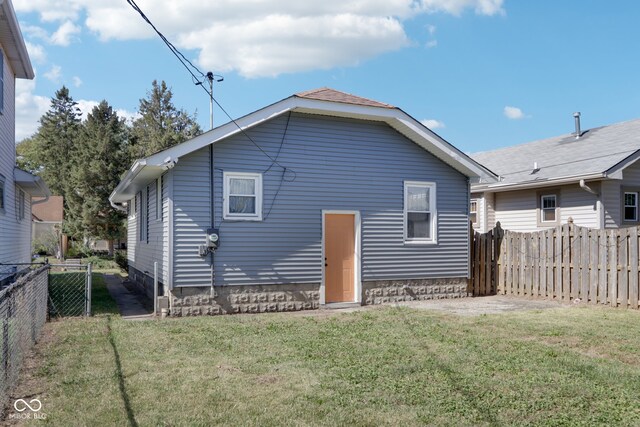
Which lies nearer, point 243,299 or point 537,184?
point 243,299

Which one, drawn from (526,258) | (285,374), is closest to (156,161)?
(285,374)

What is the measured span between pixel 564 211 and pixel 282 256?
995 centimetres

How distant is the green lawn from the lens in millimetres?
4824

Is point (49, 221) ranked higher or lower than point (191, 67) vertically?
lower

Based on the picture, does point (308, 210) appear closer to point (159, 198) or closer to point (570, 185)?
point (159, 198)

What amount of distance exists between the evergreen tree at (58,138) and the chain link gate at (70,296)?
26.8 meters

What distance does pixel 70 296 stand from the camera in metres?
13.2

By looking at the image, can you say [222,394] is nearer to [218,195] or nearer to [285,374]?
[285,374]

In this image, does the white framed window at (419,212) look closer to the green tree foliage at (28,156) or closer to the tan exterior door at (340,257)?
the tan exterior door at (340,257)

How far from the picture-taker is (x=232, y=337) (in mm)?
8344

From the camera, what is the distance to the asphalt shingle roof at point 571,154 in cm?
1568

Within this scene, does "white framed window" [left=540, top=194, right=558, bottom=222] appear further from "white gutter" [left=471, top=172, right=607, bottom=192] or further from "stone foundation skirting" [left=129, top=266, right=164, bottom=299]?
"stone foundation skirting" [left=129, top=266, right=164, bottom=299]

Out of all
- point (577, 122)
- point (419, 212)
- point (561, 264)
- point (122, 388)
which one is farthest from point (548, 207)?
point (122, 388)

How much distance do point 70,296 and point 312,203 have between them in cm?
660
